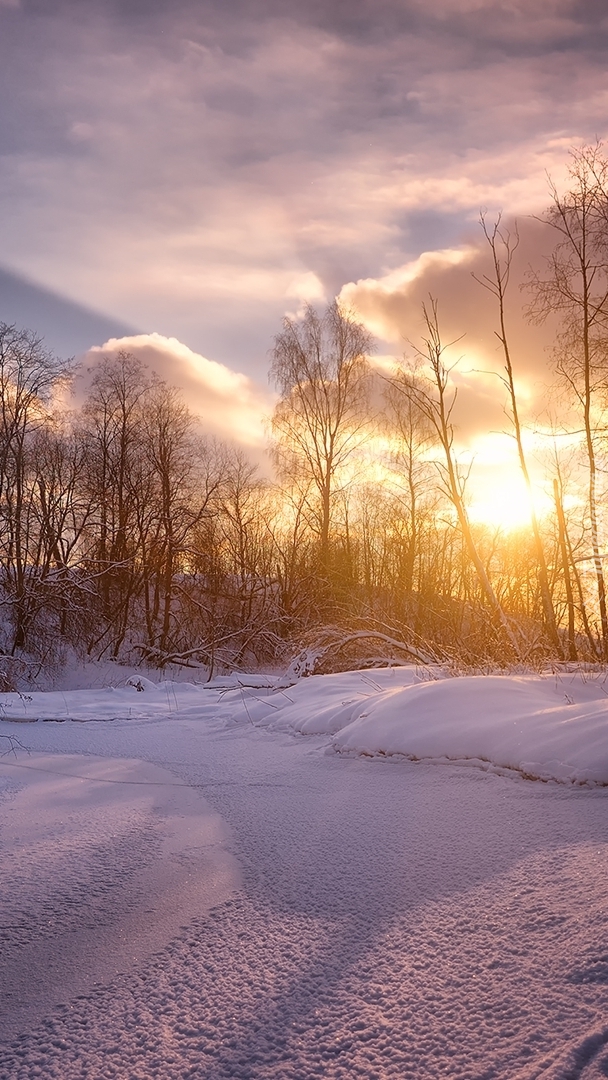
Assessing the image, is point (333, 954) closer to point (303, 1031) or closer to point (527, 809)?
point (303, 1031)

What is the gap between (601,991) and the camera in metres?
1.50

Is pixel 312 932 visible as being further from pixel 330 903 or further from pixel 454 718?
pixel 454 718

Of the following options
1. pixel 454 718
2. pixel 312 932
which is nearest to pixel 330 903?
pixel 312 932

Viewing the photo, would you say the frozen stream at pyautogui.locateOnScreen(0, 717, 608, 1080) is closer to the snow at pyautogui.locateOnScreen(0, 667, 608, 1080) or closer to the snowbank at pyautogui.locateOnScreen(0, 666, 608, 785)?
the snow at pyautogui.locateOnScreen(0, 667, 608, 1080)

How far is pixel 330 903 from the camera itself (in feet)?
7.04

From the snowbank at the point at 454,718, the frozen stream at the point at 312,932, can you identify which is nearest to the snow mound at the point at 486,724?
the snowbank at the point at 454,718

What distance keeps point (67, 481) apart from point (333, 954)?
20.6 m

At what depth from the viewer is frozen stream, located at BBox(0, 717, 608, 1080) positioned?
1.42m

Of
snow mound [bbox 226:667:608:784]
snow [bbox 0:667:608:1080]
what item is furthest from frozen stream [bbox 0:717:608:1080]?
snow mound [bbox 226:667:608:784]

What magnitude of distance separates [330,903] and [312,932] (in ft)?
0.64

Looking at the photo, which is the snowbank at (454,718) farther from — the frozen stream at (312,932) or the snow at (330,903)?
the frozen stream at (312,932)

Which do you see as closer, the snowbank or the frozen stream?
the frozen stream

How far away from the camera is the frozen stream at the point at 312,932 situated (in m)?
1.42

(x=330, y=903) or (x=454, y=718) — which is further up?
(x=454, y=718)
